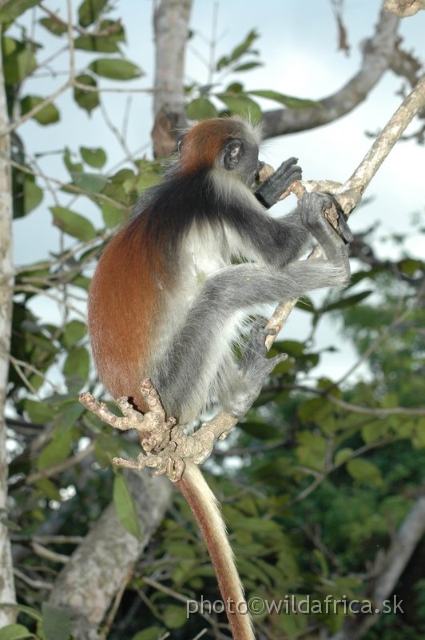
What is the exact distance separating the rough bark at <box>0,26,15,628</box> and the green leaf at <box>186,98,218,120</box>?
0.78 m

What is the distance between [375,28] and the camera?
4.92 meters

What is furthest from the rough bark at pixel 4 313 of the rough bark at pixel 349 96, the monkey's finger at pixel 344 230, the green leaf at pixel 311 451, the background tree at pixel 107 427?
the green leaf at pixel 311 451

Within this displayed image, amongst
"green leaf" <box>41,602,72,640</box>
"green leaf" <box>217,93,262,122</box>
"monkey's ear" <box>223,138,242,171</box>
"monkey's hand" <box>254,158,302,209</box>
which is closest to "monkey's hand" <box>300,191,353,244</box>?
"monkey's hand" <box>254,158,302,209</box>

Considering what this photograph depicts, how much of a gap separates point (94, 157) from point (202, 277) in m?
0.73

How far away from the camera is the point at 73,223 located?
10.6 ft

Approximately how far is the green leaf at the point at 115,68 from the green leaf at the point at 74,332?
107 centimetres

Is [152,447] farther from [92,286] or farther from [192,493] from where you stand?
[92,286]

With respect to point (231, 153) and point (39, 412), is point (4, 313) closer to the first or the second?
point (39, 412)

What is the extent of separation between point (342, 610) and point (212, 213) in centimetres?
191

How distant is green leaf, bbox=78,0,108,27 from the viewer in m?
3.49

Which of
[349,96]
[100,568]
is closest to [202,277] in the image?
[100,568]

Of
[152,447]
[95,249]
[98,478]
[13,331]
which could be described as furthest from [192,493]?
[98,478]

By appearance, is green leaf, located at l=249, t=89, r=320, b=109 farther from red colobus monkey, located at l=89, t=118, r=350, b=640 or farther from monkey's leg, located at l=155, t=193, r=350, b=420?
monkey's leg, located at l=155, t=193, r=350, b=420

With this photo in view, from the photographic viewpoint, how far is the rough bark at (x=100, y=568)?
3033mm
